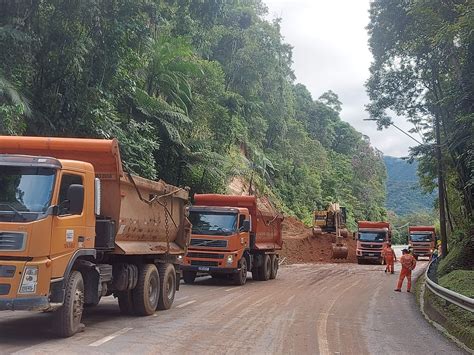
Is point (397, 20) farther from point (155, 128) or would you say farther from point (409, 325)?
point (409, 325)

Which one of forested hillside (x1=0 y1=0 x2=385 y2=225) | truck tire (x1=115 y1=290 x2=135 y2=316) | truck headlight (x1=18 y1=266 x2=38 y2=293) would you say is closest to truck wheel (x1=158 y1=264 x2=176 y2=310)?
truck tire (x1=115 y1=290 x2=135 y2=316)

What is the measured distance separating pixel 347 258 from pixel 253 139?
13.9 meters

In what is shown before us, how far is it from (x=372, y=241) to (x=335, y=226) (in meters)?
3.87

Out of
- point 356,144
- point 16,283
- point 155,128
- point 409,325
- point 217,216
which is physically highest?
point 356,144

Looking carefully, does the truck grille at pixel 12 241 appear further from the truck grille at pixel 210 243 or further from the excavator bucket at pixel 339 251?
the excavator bucket at pixel 339 251

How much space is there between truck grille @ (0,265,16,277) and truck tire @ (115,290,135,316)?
3.50m

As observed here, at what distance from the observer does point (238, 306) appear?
12352mm

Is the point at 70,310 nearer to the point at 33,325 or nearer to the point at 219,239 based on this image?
the point at 33,325

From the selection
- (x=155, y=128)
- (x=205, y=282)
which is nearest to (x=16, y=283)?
(x=205, y=282)

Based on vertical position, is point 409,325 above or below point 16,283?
below

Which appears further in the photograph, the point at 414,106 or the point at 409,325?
the point at 414,106

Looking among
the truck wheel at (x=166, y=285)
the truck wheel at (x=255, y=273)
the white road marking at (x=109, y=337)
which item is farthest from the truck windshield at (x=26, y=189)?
the truck wheel at (x=255, y=273)

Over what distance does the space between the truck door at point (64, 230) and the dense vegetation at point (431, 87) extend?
1224 cm

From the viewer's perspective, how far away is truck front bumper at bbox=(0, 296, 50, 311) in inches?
273
